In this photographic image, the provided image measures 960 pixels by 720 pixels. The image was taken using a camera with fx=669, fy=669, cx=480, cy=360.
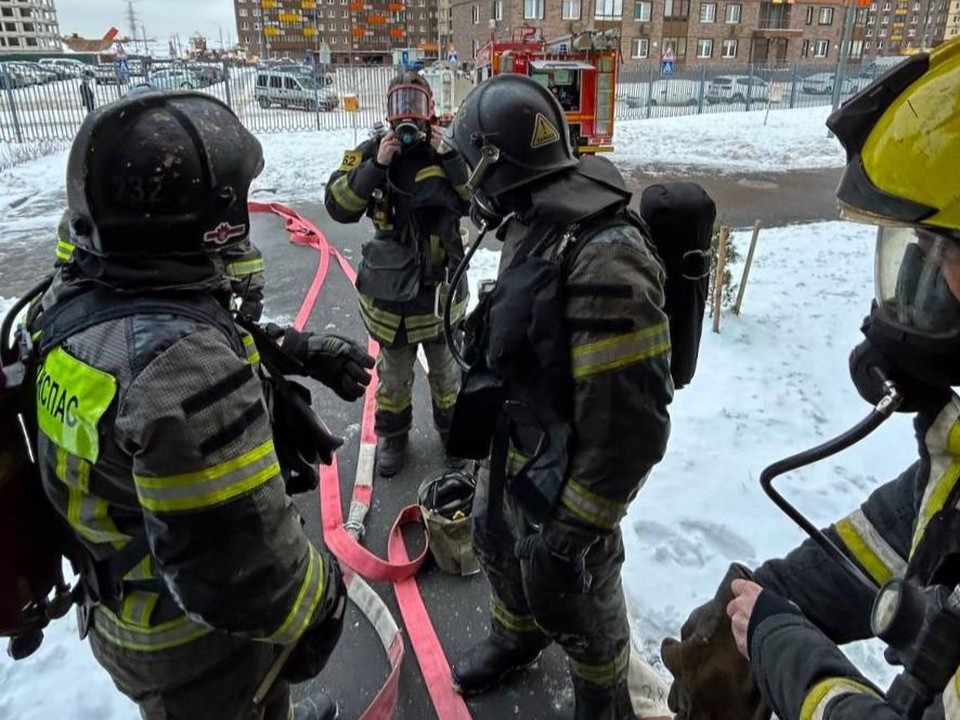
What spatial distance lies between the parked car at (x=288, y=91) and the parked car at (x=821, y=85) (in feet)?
57.2

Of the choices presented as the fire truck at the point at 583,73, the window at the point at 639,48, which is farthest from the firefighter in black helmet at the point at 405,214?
the window at the point at 639,48

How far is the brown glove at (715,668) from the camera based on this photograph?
148 centimetres

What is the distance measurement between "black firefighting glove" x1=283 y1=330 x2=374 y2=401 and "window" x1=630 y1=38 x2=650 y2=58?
41798 millimetres

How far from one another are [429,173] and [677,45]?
42.1 m

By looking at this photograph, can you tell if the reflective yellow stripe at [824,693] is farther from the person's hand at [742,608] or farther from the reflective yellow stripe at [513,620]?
the reflective yellow stripe at [513,620]

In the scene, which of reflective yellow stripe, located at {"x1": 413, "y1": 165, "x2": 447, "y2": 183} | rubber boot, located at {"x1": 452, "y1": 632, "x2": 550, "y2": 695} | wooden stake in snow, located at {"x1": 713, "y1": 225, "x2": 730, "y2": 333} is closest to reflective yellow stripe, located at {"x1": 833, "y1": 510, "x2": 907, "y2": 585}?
rubber boot, located at {"x1": 452, "y1": 632, "x2": 550, "y2": 695}

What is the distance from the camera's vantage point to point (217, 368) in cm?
133

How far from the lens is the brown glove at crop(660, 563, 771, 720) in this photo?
4.84 feet

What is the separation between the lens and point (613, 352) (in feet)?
5.90

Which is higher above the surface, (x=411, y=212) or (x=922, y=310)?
(x=922, y=310)

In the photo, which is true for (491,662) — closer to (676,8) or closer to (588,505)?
(588,505)

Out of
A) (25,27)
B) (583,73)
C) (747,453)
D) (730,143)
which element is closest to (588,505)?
(747,453)

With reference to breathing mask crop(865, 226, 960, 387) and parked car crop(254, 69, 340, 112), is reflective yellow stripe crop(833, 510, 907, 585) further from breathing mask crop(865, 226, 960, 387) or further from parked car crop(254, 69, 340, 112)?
parked car crop(254, 69, 340, 112)

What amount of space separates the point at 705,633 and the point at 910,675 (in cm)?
59
